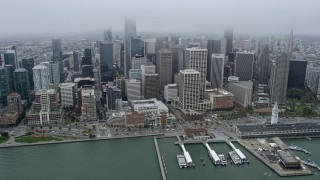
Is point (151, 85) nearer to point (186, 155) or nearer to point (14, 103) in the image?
point (14, 103)

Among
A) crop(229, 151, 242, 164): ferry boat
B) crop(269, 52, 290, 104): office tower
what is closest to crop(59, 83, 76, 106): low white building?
crop(229, 151, 242, 164): ferry boat

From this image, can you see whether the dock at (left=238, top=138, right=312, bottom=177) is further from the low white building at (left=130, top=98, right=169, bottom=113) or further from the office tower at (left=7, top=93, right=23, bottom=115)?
the office tower at (left=7, top=93, right=23, bottom=115)

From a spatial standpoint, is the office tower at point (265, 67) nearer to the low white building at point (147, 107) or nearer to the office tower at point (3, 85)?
the low white building at point (147, 107)

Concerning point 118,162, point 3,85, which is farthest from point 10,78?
point 118,162

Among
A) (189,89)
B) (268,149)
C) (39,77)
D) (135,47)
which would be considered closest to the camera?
(268,149)

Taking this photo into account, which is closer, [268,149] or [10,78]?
[268,149]

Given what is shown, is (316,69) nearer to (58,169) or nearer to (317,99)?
(317,99)
